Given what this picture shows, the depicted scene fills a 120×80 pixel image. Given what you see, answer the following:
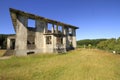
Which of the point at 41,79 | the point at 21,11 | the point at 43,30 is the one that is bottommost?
the point at 41,79

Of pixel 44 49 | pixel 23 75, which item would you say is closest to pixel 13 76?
pixel 23 75

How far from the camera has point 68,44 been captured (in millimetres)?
45000

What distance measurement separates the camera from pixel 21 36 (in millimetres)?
31531

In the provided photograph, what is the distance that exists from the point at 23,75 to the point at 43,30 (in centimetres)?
2034

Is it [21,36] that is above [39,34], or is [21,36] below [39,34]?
below

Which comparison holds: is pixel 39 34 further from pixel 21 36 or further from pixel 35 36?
pixel 21 36

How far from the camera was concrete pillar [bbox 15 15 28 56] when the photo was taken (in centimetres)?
3131

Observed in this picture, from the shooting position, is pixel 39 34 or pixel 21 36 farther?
pixel 39 34

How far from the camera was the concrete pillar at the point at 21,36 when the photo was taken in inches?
1233

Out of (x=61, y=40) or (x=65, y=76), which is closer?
(x=65, y=76)

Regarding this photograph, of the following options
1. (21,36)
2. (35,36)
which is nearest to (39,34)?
(35,36)

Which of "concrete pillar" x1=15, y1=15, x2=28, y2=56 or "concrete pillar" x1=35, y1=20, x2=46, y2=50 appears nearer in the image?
"concrete pillar" x1=15, y1=15, x2=28, y2=56

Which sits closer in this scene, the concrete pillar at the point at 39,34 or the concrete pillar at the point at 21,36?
the concrete pillar at the point at 21,36

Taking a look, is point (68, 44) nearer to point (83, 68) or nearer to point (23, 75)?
point (83, 68)
